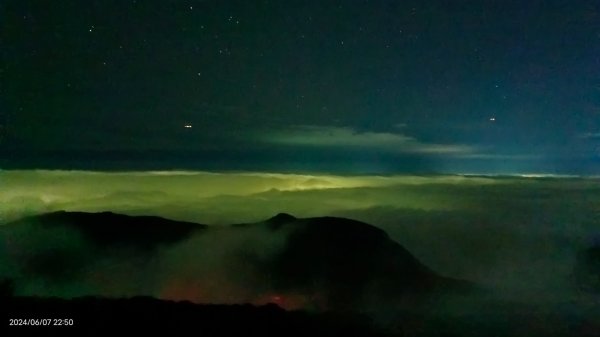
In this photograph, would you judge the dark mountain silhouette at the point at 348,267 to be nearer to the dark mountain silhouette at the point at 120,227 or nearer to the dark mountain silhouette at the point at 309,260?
the dark mountain silhouette at the point at 309,260

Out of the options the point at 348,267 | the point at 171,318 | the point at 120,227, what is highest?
the point at 120,227

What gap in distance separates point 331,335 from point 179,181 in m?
1.15

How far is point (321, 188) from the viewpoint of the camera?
3.22m

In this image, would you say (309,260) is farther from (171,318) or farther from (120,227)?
(120,227)

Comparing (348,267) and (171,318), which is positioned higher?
(348,267)

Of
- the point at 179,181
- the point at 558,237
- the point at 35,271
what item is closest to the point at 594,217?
the point at 558,237

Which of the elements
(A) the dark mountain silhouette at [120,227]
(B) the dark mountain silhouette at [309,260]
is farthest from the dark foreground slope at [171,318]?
(A) the dark mountain silhouette at [120,227]

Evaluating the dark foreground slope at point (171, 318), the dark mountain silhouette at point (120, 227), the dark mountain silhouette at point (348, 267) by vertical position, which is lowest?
the dark foreground slope at point (171, 318)

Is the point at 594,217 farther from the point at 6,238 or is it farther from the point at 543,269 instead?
the point at 6,238

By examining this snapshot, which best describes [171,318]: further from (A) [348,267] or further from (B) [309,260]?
(A) [348,267]

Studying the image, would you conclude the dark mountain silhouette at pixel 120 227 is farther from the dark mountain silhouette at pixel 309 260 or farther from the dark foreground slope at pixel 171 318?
the dark foreground slope at pixel 171 318

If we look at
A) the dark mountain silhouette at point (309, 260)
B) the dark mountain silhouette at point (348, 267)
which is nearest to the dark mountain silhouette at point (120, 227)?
the dark mountain silhouette at point (309, 260)

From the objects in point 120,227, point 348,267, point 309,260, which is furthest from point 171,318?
point 348,267

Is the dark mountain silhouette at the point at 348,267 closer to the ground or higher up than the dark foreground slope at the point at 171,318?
higher up
